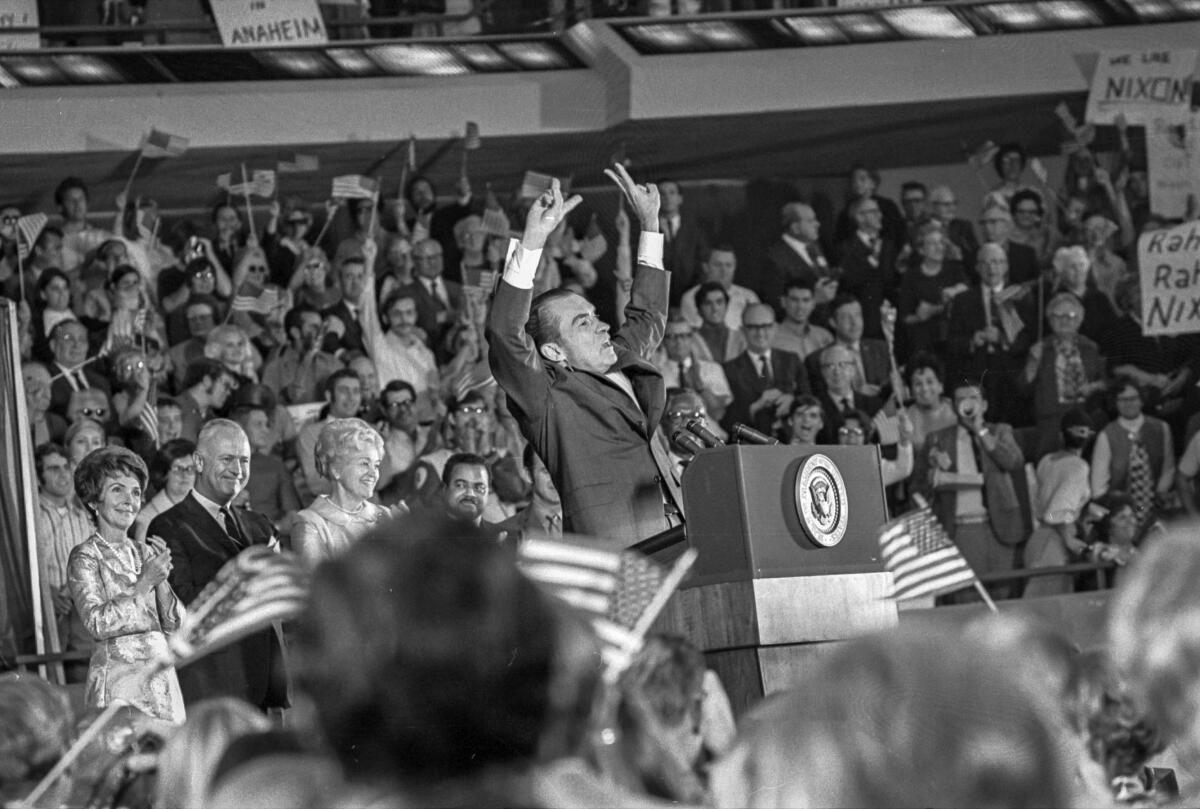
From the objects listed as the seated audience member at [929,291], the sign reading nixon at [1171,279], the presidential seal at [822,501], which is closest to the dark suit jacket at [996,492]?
the seated audience member at [929,291]

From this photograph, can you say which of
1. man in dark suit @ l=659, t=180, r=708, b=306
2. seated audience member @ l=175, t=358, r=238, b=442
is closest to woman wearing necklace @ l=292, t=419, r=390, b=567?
seated audience member @ l=175, t=358, r=238, b=442

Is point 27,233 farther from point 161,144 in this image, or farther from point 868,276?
point 868,276

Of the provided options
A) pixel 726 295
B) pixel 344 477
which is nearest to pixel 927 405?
pixel 726 295

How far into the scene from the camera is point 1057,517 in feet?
28.3

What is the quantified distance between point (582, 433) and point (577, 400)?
0.09 m

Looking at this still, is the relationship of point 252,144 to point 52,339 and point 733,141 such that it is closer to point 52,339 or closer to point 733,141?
point 733,141

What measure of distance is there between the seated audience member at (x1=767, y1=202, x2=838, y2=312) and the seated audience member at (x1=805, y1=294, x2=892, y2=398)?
0.21 metres

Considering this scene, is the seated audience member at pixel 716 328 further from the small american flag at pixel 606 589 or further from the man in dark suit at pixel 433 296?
the small american flag at pixel 606 589

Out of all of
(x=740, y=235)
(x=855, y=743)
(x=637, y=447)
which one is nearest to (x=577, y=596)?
(x=855, y=743)

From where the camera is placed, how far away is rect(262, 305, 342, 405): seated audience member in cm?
887

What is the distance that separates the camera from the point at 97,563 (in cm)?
482

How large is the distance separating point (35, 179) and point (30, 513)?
644 cm

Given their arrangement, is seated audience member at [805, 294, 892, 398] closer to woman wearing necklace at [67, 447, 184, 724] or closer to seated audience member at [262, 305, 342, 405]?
seated audience member at [262, 305, 342, 405]

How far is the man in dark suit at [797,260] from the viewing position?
33.4ft
